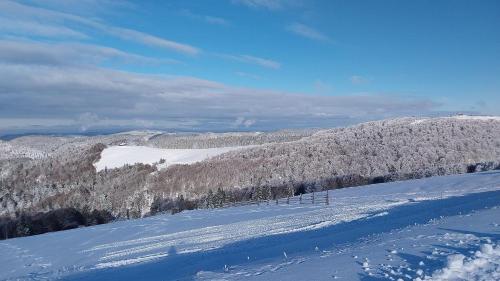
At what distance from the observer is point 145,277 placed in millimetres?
14406

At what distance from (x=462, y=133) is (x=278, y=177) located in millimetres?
42424

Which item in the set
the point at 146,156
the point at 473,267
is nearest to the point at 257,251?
the point at 473,267

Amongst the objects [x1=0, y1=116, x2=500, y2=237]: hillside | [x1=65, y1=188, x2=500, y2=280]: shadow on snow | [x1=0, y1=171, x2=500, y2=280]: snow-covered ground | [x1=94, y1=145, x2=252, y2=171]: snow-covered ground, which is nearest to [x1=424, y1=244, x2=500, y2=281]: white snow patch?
[x1=0, y1=171, x2=500, y2=280]: snow-covered ground

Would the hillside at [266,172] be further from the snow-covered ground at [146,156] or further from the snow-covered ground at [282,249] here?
the snow-covered ground at [282,249]

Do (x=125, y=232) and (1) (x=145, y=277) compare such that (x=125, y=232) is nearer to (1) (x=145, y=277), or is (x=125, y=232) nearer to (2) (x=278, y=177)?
(1) (x=145, y=277)

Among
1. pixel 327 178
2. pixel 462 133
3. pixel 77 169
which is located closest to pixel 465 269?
pixel 327 178

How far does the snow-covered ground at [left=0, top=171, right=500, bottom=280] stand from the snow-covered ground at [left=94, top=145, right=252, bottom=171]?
315 ft

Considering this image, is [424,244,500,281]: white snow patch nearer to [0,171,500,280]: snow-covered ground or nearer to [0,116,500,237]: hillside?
[0,171,500,280]: snow-covered ground

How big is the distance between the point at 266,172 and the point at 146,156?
58636 mm

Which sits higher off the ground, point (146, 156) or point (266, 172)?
point (146, 156)

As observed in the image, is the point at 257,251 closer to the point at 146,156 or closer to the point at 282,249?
the point at 282,249

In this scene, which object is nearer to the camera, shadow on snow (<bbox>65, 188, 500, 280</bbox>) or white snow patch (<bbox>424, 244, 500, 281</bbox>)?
white snow patch (<bbox>424, 244, 500, 281</bbox>)

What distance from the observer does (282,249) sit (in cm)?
1583

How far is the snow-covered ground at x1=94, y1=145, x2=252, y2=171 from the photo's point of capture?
13262 centimetres
